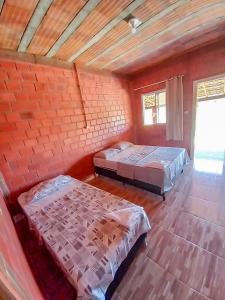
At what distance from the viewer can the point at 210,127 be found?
550cm

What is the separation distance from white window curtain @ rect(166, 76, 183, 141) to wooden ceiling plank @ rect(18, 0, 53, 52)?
10.2 ft

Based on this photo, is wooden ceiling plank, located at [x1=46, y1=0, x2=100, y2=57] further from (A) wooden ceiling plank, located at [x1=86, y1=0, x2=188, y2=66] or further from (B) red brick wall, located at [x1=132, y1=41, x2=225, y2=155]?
(B) red brick wall, located at [x1=132, y1=41, x2=225, y2=155]

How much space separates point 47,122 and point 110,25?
5.90 feet

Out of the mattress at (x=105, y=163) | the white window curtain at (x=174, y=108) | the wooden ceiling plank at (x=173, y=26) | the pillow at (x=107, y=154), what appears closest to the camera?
the wooden ceiling plank at (x=173, y=26)

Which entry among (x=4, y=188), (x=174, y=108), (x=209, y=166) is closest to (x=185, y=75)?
(x=174, y=108)

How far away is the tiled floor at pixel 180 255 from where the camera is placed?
127 centimetres

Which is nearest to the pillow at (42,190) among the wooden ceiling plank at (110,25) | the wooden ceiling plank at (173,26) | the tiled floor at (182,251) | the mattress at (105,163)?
the mattress at (105,163)

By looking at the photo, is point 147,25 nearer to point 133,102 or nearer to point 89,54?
point 89,54

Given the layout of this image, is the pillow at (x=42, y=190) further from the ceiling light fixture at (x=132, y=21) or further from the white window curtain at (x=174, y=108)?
the white window curtain at (x=174, y=108)

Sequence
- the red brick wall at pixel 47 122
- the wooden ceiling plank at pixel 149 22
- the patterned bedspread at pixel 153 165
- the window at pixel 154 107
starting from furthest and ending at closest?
the window at pixel 154 107
the patterned bedspread at pixel 153 165
the red brick wall at pixel 47 122
the wooden ceiling plank at pixel 149 22

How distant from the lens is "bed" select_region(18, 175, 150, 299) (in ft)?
3.61

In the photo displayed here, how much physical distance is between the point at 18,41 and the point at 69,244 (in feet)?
8.59

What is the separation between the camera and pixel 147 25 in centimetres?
209

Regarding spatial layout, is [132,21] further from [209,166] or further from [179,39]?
[209,166]
